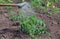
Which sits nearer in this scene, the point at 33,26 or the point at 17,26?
the point at 33,26

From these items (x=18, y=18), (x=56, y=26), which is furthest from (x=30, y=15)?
(x=56, y=26)

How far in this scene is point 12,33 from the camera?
4574 mm

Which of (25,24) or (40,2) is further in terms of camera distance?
(40,2)

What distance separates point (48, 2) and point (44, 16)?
88 cm

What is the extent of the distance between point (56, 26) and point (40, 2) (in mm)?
1331

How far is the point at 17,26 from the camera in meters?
4.87

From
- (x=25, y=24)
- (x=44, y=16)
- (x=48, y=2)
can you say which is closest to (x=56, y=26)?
(x=44, y=16)

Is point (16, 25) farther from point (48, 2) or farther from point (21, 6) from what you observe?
point (48, 2)

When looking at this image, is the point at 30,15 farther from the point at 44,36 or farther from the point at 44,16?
the point at 44,36

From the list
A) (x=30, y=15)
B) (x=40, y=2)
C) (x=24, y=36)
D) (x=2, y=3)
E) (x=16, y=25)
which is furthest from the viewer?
(x=40, y=2)

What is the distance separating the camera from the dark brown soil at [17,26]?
4.54 metres

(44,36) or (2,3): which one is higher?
(2,3)

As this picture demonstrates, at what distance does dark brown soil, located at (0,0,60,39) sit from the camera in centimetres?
454

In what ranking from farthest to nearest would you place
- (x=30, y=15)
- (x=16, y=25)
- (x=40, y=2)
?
(x=40, y=2) → (x=30, y=15) → (x=16, y=25)
